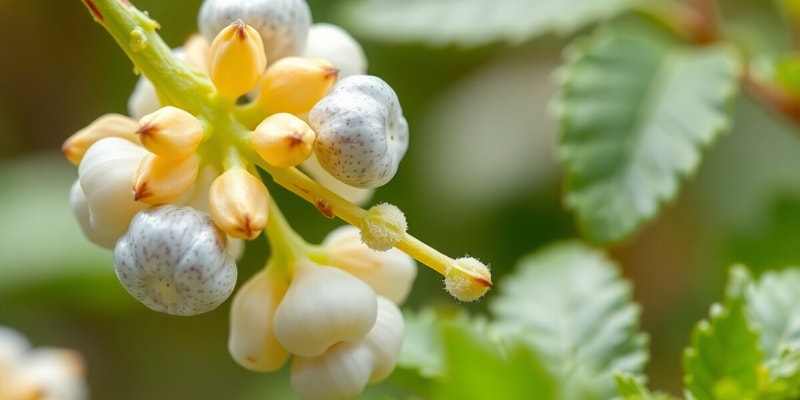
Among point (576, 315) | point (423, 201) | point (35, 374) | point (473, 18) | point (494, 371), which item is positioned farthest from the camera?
point (423, 201)

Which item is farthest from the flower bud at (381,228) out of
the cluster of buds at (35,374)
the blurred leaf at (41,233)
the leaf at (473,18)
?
the blurred leaf at (41,233)

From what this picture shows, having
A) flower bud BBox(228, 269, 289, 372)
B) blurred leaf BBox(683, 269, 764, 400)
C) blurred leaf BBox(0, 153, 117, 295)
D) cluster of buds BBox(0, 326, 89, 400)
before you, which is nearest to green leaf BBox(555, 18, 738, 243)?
blurred leaf BBox(683, 269, 764, 400)

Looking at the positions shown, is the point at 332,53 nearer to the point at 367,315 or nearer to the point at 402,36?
the point at 367,315

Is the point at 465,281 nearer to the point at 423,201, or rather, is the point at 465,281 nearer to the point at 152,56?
the point at 152,56

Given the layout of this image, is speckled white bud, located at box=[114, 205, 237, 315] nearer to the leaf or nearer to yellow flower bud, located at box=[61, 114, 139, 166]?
yellow flower bud, located at box=[61, 114, 139, 166]

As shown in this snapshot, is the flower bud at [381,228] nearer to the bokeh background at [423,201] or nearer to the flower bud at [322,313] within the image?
the flower bud at [322,313]

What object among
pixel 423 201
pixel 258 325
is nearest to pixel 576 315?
pixel 258 325
